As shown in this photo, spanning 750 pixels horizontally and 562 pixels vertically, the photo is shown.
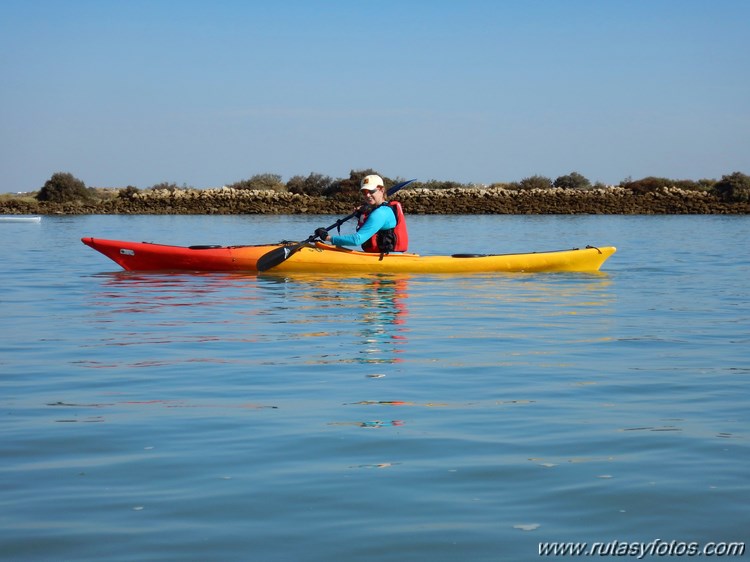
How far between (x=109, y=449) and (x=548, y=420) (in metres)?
2.03

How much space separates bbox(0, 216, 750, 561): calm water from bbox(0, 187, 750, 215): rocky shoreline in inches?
1464

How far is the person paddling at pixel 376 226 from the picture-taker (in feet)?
44.0

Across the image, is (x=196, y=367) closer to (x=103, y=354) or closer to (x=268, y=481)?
(x=103, y=354)

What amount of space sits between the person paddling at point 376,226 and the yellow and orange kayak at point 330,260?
0.54 feet

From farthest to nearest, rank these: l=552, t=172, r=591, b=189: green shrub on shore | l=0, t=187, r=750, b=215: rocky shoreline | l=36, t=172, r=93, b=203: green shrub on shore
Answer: l=552, t=172, r=591, b=189: green shrub on shore
l=36, t=172, r=93, b=203: green shrub on shore
l=0, t=187, r=750, b=215: rocky shoreline

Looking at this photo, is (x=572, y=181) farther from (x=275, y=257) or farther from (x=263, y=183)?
(x=275, y=257)

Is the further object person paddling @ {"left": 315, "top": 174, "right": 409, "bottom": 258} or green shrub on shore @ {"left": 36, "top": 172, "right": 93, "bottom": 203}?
green shrub on shore @ {"left": 36, "top": 172, "right": 93, "bottom": 203}

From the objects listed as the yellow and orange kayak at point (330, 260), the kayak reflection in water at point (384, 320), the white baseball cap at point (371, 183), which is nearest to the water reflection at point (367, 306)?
the kayak reflection in water at point (384, 320)

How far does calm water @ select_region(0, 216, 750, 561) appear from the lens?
363 centimetres

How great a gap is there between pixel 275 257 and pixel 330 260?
2.28ft

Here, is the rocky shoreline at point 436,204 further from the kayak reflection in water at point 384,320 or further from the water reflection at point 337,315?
the kayak reflection in water at point 384,320

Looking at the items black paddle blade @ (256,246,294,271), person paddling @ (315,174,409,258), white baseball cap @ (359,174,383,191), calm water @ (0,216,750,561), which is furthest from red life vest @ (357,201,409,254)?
calm water @ (0,216,750,561)

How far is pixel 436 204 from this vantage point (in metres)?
48.9

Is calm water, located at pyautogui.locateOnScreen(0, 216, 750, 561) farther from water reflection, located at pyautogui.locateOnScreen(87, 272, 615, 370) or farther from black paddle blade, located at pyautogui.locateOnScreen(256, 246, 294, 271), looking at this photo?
black paddle blade, located at pyautogui.locateOnScreen(256, 246, 294, 271)
